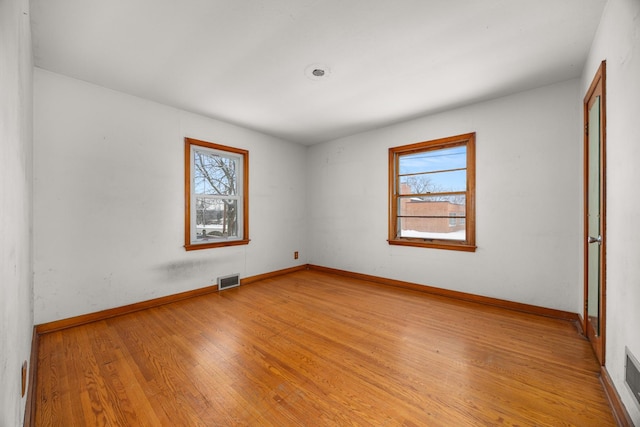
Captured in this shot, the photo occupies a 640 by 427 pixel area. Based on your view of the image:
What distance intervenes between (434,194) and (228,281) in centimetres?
334

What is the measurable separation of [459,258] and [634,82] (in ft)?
8.10

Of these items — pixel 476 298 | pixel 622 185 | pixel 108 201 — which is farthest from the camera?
pixel 476 298

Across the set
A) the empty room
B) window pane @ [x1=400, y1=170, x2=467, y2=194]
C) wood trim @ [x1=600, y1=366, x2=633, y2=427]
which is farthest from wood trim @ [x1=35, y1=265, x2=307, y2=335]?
wood trim @ [x1=600, y1=366, x2=633, y2=427]

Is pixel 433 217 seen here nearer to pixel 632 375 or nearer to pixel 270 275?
pixel 632 375

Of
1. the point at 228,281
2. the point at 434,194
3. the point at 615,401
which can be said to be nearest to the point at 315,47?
the point at 434,194

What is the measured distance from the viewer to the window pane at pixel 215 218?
3.77m

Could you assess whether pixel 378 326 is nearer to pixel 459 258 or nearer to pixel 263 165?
pixel 459 258

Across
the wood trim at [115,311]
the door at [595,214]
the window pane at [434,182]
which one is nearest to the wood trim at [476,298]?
the door at [595,214]

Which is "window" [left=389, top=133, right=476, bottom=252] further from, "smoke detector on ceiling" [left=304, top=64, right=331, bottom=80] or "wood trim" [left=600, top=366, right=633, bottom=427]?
"smoke detector on ceiling" [left=304, top=64, right=331, bottom=80]

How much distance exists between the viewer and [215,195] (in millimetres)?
3906

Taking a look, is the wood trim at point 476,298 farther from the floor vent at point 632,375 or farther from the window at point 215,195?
the window at point 215,195

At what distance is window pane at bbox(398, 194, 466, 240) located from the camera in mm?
3512

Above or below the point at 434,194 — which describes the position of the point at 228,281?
below

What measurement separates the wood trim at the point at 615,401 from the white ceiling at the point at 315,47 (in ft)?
8.15
